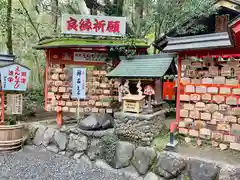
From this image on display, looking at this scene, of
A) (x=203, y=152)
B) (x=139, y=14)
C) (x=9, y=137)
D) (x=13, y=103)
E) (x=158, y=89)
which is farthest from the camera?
(x=139, y=14)

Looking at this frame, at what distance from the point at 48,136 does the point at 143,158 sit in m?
3.49

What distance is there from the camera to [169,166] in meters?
4.66

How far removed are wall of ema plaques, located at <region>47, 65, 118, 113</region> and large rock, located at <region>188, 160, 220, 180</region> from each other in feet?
11.5

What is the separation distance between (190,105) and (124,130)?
1.89 m


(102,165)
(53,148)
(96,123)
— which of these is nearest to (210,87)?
(96,123)

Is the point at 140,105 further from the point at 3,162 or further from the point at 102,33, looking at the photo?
the point at 3,162

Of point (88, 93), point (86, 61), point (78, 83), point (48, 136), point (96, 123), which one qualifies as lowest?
point (48, 136)

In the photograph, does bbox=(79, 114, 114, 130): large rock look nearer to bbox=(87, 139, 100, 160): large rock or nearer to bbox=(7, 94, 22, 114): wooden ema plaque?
bbox=(87, 139, 100, 160): large rock

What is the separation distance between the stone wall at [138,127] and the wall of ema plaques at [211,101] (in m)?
0.71

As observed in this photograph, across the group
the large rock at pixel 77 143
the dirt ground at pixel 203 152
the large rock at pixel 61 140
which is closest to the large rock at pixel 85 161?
the large rock at pixel 77 143

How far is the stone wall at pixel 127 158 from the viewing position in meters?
4.29

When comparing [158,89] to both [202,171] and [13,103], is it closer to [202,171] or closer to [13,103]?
[202,171]

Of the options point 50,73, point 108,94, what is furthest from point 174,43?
point 50,73

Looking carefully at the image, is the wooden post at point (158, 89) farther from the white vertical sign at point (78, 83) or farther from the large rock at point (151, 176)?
the white vertical sign at point (78, 83)
